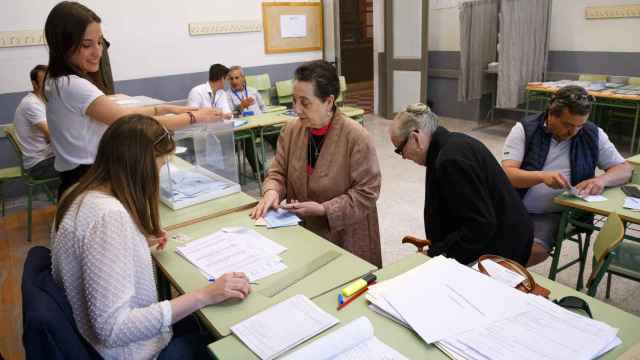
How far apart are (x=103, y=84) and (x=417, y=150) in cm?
156

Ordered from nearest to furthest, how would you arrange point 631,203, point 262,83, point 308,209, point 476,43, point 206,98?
point 308,209 → point 631,203 → point 206,98 → point 476,43 → point 262,83

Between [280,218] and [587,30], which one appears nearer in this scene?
[280,218]

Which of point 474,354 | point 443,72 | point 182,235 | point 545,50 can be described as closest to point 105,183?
point 182,235

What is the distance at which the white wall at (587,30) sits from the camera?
5.90 meters

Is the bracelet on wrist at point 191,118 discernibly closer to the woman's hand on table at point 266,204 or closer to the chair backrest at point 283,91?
the woman's hand on table at point 266,204

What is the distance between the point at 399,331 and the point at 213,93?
4449 mm

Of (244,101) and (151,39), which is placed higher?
(151,39)

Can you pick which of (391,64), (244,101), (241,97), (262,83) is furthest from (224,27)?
(391,64)

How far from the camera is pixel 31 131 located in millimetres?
4055

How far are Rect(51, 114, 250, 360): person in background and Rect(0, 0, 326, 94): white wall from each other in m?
4.68

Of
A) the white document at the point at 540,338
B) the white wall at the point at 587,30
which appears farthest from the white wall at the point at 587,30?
the white document at the point at 540,338

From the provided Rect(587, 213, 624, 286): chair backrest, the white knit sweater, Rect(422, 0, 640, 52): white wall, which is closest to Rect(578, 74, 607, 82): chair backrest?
Rect(422, 0, 640, 52): white wall

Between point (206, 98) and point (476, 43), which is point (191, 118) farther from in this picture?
point (476, 43)

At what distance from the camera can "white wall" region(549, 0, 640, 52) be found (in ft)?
19.4
